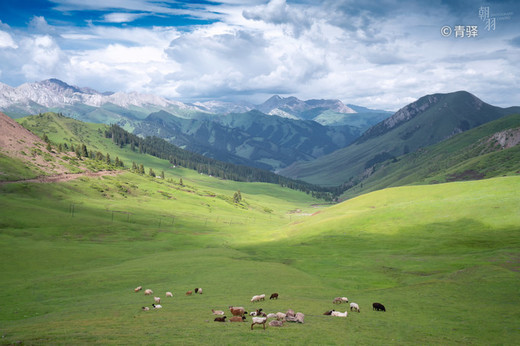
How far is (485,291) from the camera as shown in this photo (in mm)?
42500

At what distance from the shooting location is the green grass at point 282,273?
27.8 m

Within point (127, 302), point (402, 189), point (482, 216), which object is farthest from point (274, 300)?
point (402, 189)

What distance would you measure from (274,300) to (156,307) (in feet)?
47.4

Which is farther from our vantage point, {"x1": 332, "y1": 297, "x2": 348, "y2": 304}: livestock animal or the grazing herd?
{"x1": 332, "y1": 297, "x2": 348, "y2": 304}: livestock animal

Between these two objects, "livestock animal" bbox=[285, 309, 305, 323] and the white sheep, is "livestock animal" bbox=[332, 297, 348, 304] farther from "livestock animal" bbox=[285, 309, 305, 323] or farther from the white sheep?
"livestock animal" bbox=[285, 309, 305, 323]

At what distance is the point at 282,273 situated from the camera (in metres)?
61.6

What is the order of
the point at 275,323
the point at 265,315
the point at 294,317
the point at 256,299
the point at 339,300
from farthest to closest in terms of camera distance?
the point at 256,299
the point at 339,300
the point at 265,315
the point at 294,317
the point at 275,323

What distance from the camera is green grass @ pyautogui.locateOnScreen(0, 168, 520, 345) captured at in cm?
2783

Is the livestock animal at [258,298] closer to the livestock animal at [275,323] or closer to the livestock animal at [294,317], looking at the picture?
the livestock animal at [294,317]

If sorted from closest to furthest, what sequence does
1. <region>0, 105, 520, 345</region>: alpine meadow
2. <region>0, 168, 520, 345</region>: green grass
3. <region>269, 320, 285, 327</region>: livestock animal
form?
<region>0, 168, 520, 345</region>: green grass < <region>0, 105, 520, 345</region>: alpine meadow < <region>269, 320, 285, 327</region>: livestock animal

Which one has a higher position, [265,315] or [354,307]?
[265,315]

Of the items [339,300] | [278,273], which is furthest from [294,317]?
[278,273]

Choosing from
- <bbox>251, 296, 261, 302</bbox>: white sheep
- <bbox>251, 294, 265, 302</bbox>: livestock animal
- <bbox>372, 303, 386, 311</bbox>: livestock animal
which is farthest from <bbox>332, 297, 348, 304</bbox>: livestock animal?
<bbox>251, 296, 261, 302</bbox>: white sheep

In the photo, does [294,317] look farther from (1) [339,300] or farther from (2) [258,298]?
(1) [339,300]
